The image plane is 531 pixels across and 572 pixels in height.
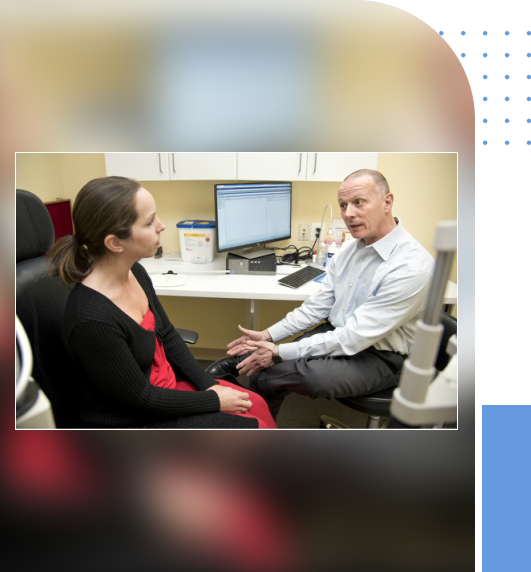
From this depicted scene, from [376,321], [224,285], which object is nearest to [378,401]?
[376,321]

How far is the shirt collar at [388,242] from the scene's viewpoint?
820 millimetres

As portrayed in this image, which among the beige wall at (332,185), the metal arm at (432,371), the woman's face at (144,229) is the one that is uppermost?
the beige wall at (332,185)

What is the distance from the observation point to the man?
2.65ft

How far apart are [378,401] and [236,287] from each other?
0.56 m

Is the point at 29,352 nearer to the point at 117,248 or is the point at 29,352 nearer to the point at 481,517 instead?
the point at 117,248

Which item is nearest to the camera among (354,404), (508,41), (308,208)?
(508,41)

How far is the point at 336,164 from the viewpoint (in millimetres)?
751

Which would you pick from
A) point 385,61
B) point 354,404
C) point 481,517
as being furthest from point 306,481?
point 385,61

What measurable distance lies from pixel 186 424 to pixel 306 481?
0.99 feet

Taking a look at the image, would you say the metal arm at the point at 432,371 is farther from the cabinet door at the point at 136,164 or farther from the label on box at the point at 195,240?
the label on box at the point at 195,240

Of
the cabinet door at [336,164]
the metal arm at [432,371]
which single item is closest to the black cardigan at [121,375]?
the metal arm at [432,371]

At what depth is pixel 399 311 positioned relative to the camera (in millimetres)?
822

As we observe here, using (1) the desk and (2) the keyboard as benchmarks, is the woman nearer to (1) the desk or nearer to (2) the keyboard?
(1) the desk

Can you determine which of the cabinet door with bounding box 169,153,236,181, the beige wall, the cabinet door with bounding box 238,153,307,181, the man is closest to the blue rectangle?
the man
